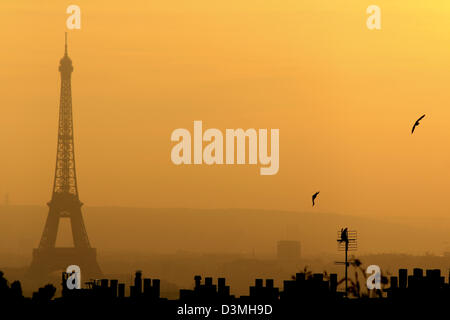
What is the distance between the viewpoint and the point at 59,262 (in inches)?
6806

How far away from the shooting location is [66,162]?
582ft

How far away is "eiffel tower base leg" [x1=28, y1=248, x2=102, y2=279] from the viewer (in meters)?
169

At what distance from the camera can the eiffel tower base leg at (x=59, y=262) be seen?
554 feet

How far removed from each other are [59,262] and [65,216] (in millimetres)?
7263

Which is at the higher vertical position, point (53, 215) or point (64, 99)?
point (64, 99)

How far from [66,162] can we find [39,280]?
1892cm

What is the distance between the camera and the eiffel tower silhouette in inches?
6619

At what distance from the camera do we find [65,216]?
172 metres

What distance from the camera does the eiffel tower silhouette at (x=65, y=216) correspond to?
552 ft
